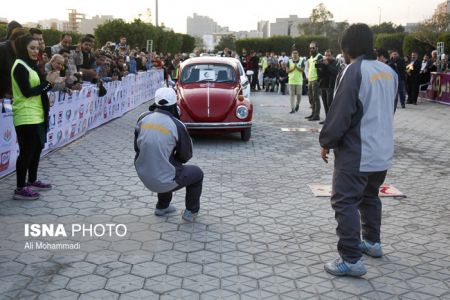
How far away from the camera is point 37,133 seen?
6.04 metres

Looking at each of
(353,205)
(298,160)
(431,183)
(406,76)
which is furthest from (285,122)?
(353,205)

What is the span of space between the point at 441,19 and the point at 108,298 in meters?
44.6

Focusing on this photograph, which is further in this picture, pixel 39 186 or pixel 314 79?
pixel 314 79

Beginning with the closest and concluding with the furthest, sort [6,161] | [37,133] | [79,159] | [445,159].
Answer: [37,133] → [6,161] → [79,159] → [445,159]

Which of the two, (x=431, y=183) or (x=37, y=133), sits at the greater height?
(x=37, y=133)

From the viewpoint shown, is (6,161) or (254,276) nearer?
(254,276)

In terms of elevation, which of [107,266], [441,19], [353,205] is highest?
[441,19]

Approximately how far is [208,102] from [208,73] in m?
1.59

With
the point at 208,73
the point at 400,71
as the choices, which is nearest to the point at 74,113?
the point at 208,73

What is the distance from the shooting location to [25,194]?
19.6 ft

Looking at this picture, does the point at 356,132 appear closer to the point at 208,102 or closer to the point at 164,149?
the point at 164,149

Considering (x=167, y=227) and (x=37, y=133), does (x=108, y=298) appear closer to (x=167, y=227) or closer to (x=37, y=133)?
(x=167, y=227)

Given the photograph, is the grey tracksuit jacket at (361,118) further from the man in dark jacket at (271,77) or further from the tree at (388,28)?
the tree at (388,28)

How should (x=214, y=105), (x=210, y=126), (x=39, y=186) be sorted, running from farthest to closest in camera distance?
1. (x=214, y=105)
2. (x=210, y=126)
3. (x=39, y=186)
